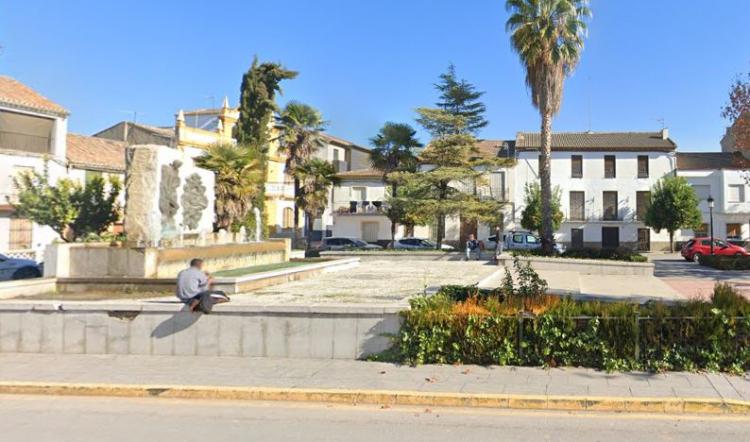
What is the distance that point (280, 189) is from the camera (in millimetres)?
50469

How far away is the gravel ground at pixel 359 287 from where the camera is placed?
11961mm

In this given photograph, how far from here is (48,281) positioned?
42.4 ft

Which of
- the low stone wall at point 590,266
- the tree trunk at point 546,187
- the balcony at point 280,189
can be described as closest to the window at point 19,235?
the balcony at point 280,189

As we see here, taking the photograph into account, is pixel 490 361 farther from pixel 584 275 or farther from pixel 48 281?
pixel 584 275

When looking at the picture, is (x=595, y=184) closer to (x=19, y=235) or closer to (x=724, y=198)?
(x=724, y=198)

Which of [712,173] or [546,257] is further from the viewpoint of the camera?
[712,173]

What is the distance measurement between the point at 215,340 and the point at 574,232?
44.9 meters

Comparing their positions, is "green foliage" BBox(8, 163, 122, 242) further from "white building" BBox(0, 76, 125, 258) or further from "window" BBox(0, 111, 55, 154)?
"window" BBox(0, 111, 55, 154)

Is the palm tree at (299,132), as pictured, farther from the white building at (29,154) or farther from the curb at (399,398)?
the curb at (399,398)

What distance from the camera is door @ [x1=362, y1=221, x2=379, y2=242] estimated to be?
4938 cm

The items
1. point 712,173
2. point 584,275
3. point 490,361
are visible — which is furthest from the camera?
point 712,173

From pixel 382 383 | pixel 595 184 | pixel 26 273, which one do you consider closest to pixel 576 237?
pixel 595 184

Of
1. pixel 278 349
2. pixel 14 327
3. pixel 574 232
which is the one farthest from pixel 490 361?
pixel 574 232

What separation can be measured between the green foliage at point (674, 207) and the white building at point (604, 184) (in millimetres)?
3137
